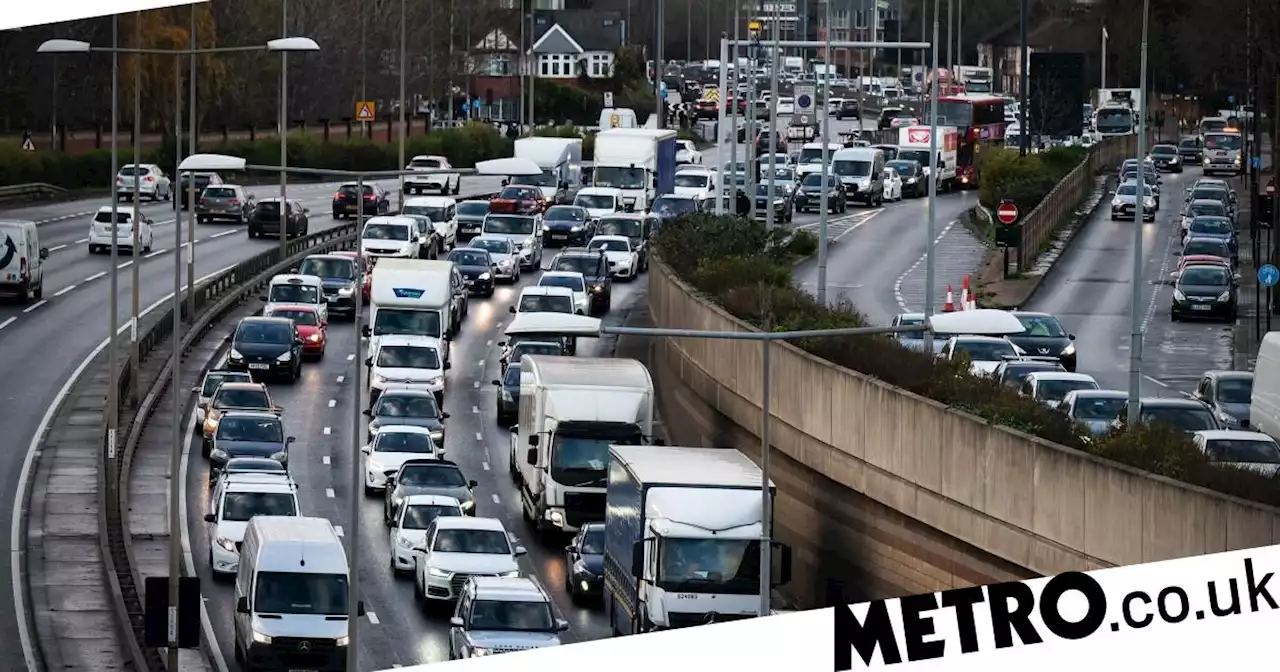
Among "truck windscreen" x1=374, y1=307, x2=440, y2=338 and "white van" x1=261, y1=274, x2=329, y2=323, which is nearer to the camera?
"truck windscreen" x1=374, y1=307, x2=440, y2=338

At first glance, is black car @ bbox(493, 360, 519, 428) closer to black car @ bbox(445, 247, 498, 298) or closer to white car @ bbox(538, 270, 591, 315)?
white car @ bbox(538, 270, 591, 315)

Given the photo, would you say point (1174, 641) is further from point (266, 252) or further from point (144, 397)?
point (266, 252)

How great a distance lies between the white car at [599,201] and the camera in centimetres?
8850

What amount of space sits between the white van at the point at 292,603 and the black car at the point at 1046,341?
21.1 meters

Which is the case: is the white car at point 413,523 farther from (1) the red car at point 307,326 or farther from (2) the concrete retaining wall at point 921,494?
(1) the red car at point 307,326

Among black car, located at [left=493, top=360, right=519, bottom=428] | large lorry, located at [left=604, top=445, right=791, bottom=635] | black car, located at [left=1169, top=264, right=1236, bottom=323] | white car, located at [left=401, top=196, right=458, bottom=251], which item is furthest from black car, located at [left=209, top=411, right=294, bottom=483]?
white car, located at [left=401, top=196, right=458, bottom=251]

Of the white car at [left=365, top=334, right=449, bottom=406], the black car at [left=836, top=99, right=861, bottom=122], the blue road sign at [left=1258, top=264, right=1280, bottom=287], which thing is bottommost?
the white car at [left=365, top=334, right=449, bottom=406]

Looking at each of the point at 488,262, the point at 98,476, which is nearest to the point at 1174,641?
the point at 98,476

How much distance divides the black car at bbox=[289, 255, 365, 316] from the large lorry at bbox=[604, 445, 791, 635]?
32.6m

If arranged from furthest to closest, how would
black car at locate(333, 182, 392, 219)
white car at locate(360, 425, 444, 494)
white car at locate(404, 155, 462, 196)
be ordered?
1. white car at locate(404, 155, 462, 196)
2. black car at locate(333, 182, 392, 219)
3. white car at locate(360, 425, 444, 494)

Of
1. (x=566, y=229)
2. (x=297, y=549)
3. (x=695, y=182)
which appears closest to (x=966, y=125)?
(x=695, y=182)

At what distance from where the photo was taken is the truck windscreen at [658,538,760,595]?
35.4 meters

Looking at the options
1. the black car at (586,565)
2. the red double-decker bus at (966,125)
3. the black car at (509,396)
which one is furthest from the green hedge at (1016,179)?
the black car at (586,565)

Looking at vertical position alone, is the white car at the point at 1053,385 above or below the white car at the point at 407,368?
above
